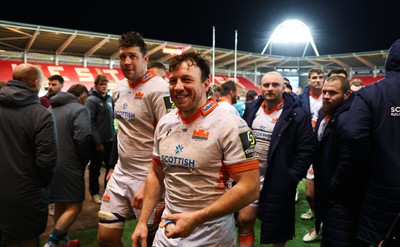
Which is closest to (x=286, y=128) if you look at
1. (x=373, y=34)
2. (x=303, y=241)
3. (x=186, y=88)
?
(x=186, y=88)

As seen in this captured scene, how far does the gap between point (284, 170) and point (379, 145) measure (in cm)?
107

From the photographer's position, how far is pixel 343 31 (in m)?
37.7

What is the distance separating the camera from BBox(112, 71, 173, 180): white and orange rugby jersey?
2672mm

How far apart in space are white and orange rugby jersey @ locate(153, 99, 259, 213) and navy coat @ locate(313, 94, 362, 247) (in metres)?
1.10

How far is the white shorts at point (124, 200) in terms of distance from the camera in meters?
2.65

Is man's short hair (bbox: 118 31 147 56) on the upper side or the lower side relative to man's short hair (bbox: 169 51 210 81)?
upper

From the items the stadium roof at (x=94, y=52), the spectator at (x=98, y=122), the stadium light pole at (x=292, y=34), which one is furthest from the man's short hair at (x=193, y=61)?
the stadium light pole at (x=292, y=34)

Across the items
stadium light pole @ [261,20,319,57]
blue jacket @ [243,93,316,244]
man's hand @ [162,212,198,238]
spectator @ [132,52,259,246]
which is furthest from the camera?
stadium light pole @ [261,20,319,57]

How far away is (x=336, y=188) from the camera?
2.43 meters

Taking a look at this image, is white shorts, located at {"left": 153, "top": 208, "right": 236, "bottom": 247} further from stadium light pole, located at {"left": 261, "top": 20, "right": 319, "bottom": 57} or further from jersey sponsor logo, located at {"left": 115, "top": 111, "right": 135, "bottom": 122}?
stadium light pole, located at {"left": 261, "top": 20, "right": 319, "bottom": 57}

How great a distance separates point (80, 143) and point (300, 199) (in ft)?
14.7

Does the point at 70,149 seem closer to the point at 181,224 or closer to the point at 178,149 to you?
the point at 178,149

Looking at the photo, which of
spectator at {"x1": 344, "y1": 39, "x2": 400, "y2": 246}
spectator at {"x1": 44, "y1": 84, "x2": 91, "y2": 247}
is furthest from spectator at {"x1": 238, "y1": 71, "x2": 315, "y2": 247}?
spectator at {"x1": 44, "y1": 84, "x2": 91, "y2": 247}

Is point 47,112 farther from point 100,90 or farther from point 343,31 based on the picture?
point 343,31
